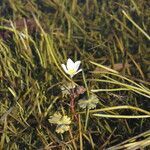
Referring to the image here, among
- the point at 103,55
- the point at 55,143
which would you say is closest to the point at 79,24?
the point at 103,55

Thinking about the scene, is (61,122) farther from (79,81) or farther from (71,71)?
(79,81)

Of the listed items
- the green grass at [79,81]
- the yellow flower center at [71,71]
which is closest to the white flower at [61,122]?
the green grass at [79,81]

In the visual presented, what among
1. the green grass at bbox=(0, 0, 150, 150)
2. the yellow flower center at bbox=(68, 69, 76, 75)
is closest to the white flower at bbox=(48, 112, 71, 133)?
the green grass at bbox=(0, 0, 150, 150)

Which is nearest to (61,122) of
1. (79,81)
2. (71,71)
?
(71,71)

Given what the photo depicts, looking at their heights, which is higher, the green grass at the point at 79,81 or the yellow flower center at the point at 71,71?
the yellow flower center at the point at 71,71

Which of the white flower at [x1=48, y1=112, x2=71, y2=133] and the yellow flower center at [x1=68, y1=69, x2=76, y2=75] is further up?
the yellow flower center at [x1=68, y1=69, x2=76, y2=75]

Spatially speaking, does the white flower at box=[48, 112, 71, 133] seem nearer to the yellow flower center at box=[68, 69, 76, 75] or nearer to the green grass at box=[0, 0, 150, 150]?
the green grass at box=[0, 0, 150, 150]

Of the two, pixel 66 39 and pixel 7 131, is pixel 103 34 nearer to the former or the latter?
pixel 66 39

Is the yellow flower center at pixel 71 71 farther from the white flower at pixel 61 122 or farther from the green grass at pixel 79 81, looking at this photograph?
the white flower at pixel 61 122
